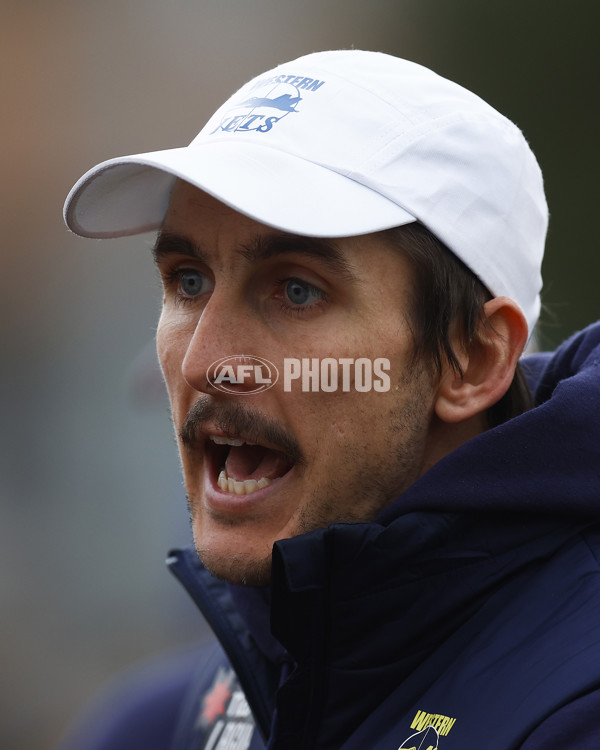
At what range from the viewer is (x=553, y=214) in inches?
324

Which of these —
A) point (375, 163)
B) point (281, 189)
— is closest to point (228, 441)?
point (281, 189)

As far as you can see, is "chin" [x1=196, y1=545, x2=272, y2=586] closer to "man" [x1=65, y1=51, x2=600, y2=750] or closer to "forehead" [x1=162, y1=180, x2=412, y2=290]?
"man" [x1=65, y1=51, x2=600, y2=750]

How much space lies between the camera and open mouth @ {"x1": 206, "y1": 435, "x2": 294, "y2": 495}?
5.92 ft

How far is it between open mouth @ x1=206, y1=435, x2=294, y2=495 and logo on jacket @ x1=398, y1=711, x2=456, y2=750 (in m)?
0.51

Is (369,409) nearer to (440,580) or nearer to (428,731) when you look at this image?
(440,580)

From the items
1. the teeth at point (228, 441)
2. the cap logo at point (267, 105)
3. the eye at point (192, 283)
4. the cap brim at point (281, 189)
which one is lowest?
the teeth at point (228, 441)

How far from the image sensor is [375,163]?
176 centimetres

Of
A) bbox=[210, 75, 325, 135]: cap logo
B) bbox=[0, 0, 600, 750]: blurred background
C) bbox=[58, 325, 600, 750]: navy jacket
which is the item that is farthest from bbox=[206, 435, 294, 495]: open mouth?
bbox=[0, 0, 600, 750]: blurred background

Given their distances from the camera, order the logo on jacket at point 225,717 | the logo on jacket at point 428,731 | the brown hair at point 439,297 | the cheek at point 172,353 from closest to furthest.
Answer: the logo on jacket at point 428,731, the brown hair at point 439,297, the cheek at point 172,353, the logo on jacket at point 225,717

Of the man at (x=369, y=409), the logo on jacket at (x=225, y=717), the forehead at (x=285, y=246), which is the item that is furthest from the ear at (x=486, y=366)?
the logo on jacket at (x=225, y=717)

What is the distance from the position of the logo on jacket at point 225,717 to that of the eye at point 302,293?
0.83 m

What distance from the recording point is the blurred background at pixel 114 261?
6145 millimetres

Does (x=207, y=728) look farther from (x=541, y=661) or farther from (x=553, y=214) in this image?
(x=553, y=214)

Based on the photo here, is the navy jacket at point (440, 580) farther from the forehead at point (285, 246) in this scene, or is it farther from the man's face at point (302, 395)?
the forehead at point (285, 246)
